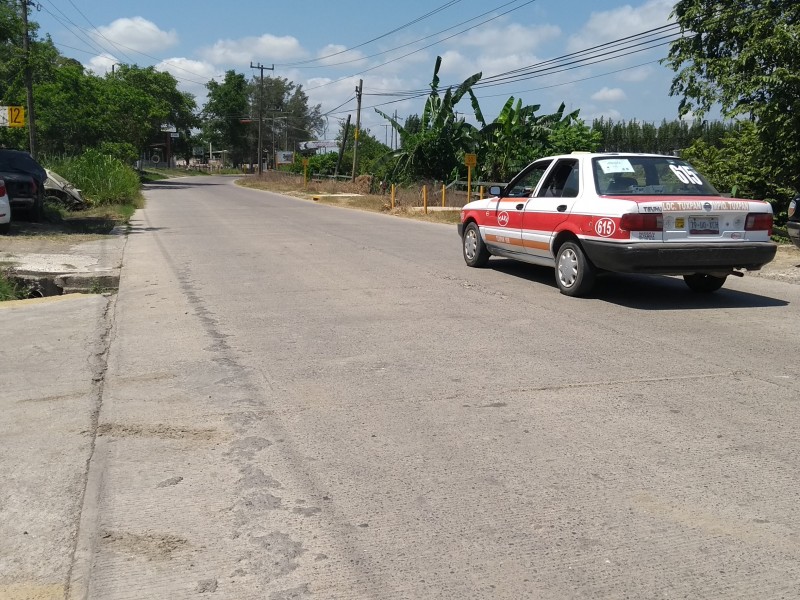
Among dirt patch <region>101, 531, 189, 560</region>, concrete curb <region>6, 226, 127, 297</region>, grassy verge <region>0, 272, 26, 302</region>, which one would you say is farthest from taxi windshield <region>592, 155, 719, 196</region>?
grassy verge <region>0, 272, 26, 302</region>

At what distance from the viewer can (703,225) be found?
883 cm

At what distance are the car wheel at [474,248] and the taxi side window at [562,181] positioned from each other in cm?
182

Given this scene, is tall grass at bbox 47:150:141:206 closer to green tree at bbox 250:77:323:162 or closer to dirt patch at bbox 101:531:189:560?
dirt patch at bbox 101:531:189:560

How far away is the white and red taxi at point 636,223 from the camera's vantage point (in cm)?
868

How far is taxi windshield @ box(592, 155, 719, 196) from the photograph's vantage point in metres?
9.22

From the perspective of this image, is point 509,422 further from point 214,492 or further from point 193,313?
point 193,313

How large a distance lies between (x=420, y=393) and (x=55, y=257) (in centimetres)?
958

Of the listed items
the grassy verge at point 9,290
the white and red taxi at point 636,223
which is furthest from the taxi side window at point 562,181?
the grassy verge at point 9,290

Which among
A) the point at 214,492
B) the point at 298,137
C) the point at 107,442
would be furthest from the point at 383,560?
the point at 298,137

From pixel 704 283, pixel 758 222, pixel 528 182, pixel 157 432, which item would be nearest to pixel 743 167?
pixel 528 182

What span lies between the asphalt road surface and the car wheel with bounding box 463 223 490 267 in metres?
2.98

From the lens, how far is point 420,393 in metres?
5.80

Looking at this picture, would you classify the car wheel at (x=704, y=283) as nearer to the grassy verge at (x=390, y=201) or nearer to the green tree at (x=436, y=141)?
the grassy verge at (x=390, y=201)

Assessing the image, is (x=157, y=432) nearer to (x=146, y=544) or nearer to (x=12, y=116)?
(x=146, y=544)
